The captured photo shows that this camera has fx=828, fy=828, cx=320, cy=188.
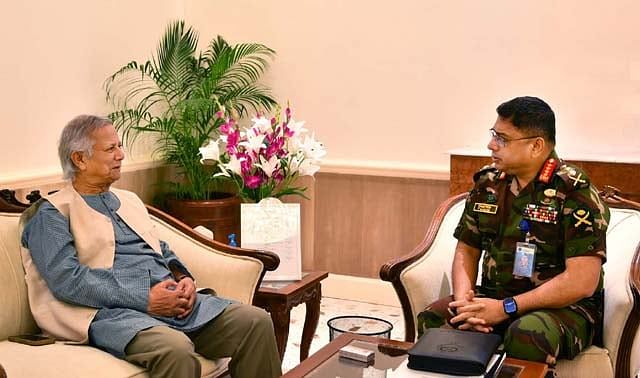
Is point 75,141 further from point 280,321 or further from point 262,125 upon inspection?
point 280,321

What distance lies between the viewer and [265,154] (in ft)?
11.6

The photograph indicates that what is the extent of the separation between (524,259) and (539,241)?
91mm

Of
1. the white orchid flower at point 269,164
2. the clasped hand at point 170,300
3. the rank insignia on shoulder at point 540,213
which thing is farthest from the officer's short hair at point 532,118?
the clasped hand at point 170,300

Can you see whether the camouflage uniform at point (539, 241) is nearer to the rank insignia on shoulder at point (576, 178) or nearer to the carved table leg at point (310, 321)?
the rank insignia on shoulder at point (576, 178)

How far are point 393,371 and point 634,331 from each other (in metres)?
0.97

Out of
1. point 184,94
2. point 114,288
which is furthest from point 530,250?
point 184,94

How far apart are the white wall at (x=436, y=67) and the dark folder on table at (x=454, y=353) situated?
2225 millimetres

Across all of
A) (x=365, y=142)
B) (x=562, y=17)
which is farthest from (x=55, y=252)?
(x=562, y=17)

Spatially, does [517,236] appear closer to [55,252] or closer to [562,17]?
[55,252]

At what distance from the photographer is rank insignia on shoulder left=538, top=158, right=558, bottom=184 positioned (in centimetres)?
311

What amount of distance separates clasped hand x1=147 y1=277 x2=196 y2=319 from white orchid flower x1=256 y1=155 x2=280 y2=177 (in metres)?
0.67

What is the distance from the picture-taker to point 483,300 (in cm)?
302

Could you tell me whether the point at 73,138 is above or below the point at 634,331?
above

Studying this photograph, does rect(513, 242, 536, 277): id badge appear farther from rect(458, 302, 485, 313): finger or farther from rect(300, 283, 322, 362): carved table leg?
rect(300, 283, 322, 362): carved table leg
